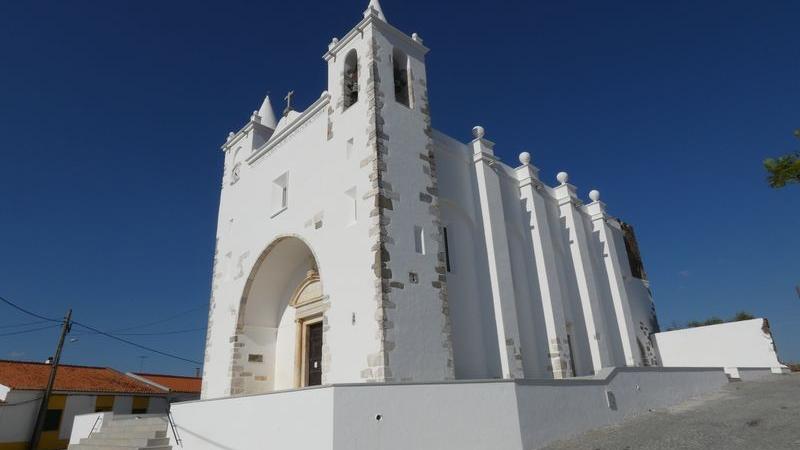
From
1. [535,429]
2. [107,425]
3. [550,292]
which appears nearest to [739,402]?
[550,292]

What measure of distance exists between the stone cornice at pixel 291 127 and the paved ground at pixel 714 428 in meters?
9.42

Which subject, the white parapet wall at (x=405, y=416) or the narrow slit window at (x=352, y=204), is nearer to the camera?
the white parapet wall at (x=405, y=416)

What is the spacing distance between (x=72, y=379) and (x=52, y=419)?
2.31m

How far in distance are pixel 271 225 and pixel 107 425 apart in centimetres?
616

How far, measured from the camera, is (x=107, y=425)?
445 inches

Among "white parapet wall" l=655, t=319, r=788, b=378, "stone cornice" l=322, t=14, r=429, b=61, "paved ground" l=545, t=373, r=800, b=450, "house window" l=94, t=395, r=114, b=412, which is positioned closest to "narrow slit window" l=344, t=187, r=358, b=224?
"stone cornice" l=322, t=14, r=429, b=61

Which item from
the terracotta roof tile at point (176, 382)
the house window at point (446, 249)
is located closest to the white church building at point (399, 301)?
the house window at point (446, 249)

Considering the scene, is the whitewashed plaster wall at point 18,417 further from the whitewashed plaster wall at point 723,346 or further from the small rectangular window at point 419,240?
the whitewashed plaster wall at point 723,346

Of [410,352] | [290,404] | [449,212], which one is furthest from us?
[449,212]

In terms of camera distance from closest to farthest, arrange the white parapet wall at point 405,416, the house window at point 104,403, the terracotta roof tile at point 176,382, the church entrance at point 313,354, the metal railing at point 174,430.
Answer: the white parapet wall at point 405,416 < the metal railing at point 174,430 < the church entrance at point 313,354 < the house window at point 104,403 < the terracotta roof tile at point 176,382

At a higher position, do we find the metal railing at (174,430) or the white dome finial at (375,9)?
the white dome finial at (375,9)

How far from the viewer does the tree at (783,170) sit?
31.8 feet

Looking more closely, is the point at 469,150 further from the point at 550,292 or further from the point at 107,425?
the point at 107,425

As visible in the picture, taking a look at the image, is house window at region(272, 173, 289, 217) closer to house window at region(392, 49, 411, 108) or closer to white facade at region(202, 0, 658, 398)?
white facade at region(202, 0, 658, 398)
